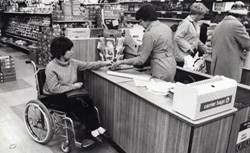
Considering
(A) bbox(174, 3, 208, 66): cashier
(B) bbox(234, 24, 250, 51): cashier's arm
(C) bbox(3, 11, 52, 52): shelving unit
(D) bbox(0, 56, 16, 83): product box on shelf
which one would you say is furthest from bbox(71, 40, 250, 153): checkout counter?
(C) bbox(3, 11, 52, 52): shelving unit

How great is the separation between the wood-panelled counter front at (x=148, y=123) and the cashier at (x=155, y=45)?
34 centimetres

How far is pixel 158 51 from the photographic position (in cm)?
269

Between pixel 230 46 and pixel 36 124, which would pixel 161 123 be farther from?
pixel 36 124

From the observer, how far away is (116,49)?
3471 millimetres

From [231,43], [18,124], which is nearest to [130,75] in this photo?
[231,43]

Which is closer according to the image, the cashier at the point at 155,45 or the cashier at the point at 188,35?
the cashier at the point at 155,45

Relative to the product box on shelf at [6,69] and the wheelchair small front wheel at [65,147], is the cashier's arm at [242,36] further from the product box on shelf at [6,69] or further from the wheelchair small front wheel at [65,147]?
the product box on shelf at [6,69]

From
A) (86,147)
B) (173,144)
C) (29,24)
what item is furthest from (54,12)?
(173,144)

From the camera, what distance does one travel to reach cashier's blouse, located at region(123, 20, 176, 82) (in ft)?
8.52

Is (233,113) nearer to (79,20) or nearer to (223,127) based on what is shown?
(223,127)

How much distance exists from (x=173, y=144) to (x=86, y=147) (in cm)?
114

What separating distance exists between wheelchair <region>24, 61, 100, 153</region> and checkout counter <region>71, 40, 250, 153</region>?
1.10 feet

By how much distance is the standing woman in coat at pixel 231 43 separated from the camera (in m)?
2.86

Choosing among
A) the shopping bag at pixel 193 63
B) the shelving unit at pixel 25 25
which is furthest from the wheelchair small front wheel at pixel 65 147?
the shelving unit at pixel 25 25
